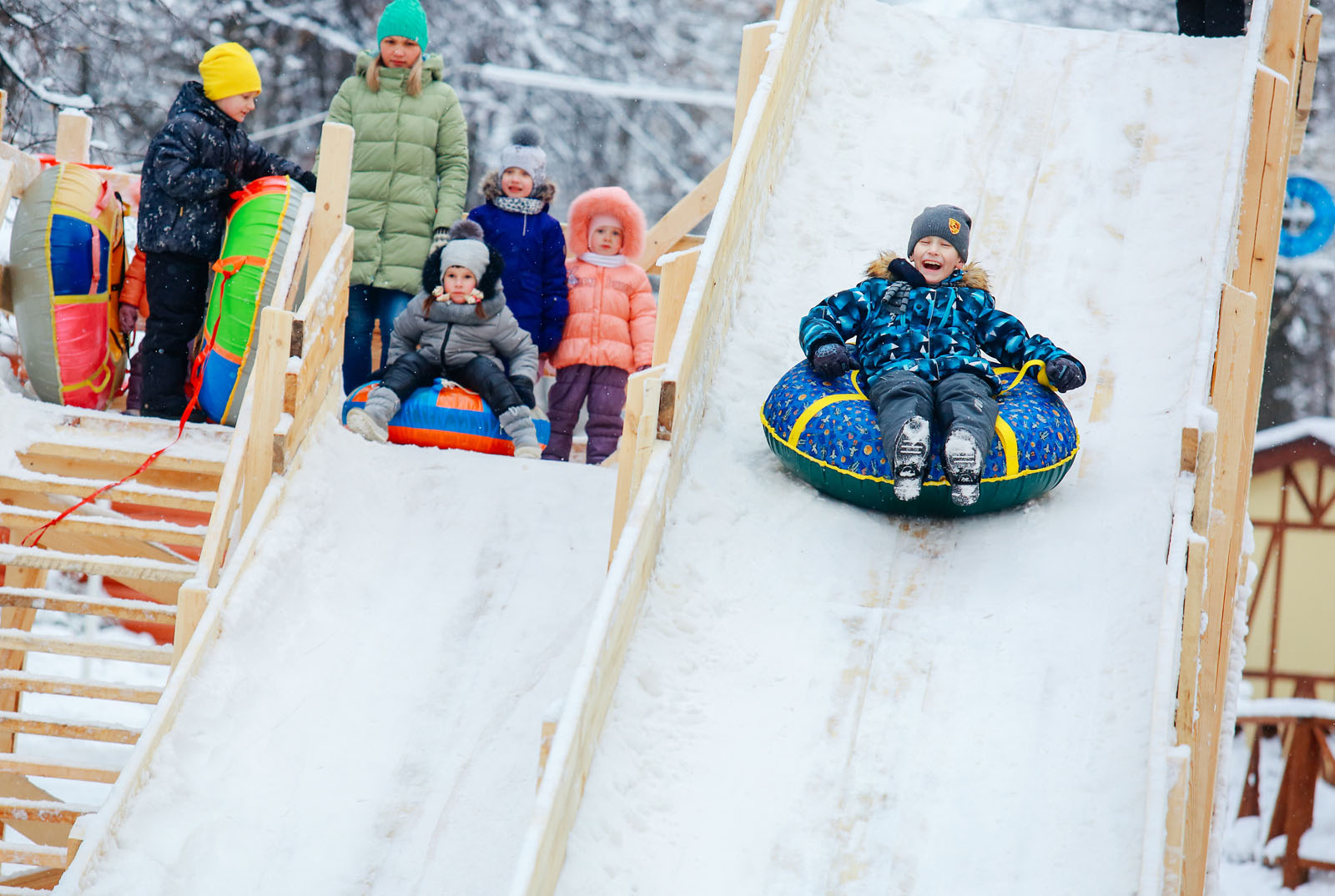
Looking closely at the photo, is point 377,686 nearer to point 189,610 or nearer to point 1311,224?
point 189,610

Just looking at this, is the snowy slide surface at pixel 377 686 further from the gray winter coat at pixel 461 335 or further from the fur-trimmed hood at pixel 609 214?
the fur-trimmed hood at pixel 609 214

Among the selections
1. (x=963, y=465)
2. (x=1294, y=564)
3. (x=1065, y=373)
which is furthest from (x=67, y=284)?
(x=1294, y=564)

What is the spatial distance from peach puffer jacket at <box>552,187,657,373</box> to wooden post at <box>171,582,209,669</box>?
2.09 meters

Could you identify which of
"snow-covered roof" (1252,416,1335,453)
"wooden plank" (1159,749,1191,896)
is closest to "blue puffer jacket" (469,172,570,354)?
"wooden plank" (1159,749,1191,896)

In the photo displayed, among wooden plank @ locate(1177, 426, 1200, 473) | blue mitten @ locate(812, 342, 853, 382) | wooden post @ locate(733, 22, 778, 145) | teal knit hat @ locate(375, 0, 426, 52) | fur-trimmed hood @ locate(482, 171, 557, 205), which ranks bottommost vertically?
wooden plank @ locate(1177, 426, 1200, 473)

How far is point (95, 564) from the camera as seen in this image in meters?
4.56

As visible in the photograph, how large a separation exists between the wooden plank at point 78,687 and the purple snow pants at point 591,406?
1811mm

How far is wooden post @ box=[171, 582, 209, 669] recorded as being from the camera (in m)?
4.10

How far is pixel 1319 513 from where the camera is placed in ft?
36.5

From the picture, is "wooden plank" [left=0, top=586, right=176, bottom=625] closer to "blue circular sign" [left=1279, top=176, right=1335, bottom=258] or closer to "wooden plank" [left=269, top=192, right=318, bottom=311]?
"wooden plank" [left=269, top=192, right=318, bottom=311]

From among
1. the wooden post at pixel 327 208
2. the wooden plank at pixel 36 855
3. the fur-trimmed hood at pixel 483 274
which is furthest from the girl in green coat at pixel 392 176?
the wooden plank at pixel 36 855

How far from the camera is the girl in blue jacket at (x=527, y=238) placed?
18.7ft

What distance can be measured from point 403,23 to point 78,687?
107 inches

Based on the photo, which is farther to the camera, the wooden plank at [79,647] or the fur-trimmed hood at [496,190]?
the fur-trimmed hood at [496,190]
